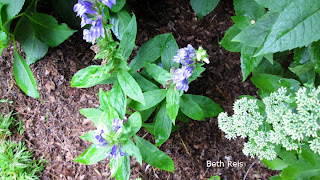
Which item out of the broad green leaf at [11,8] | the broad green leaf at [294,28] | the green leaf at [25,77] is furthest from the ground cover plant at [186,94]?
the broad green leaf at [11,8]

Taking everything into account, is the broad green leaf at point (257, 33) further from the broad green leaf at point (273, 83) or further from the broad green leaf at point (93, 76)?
the broad green leaf at point (93, 76)

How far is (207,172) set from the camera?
2.18m

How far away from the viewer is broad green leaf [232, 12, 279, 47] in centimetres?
133

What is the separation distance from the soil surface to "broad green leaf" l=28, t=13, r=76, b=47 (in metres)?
0.30

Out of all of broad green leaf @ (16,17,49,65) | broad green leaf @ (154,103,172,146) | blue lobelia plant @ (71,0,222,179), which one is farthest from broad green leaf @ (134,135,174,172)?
broad green leaf @ (16,17,49,65)

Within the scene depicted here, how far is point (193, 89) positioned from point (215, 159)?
641 mm

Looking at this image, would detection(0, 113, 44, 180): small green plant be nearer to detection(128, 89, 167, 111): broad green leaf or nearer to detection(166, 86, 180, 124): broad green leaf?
detection(128, 89, 167, 111): broad green leaf

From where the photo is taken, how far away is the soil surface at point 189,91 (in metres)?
2.18

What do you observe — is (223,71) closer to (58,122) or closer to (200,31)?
(200,31)

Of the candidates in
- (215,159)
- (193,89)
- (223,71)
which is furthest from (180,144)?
(223,71)

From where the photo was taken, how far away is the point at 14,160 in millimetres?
2408

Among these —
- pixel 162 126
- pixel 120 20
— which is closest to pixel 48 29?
pixel 120 20

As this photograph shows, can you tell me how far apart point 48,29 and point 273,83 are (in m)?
1.69

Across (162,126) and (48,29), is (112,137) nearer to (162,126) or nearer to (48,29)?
(162,126)
